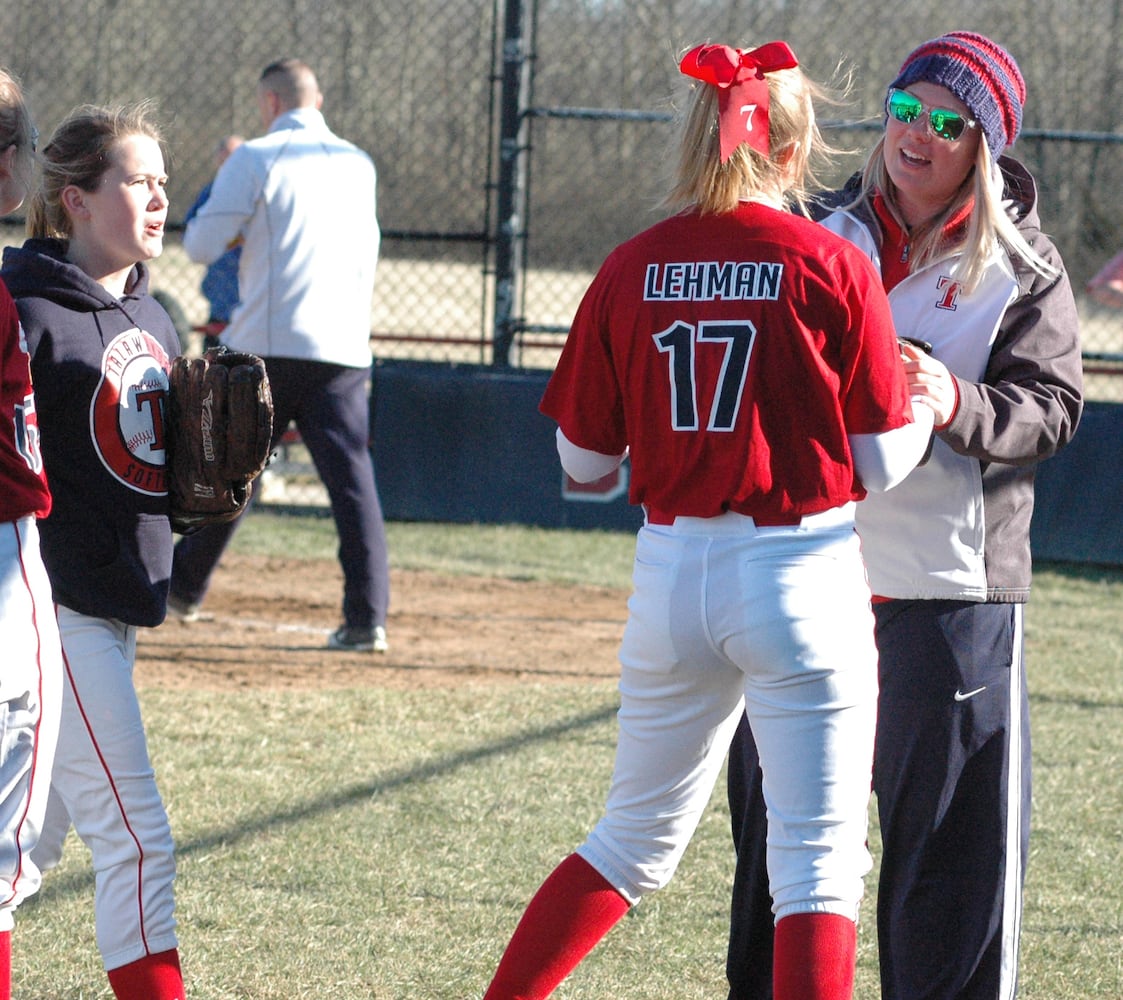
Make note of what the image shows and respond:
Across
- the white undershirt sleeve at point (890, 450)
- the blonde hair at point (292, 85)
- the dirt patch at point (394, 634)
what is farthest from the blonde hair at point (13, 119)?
the blonde hair at point (292, 85)

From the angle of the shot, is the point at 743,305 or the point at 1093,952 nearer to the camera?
the point at 743,305

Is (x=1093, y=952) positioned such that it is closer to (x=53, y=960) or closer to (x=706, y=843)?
(x=706, y=843)

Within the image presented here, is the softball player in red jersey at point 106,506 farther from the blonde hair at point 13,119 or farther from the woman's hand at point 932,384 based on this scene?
the woman's hand at point 932,384

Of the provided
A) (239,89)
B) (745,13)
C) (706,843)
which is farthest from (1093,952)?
(239,89)

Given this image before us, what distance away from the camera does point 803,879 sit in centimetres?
223

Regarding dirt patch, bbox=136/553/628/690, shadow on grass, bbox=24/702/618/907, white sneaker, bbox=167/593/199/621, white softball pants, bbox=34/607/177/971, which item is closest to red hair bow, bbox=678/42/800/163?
white softball pants, bbox=34/607/177/971

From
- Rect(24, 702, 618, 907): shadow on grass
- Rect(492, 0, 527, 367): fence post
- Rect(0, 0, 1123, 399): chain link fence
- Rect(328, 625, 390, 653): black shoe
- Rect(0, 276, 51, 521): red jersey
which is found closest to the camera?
Rect(0, 276, 51, 521): red jersey

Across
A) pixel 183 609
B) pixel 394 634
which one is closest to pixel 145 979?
pixel 394 634

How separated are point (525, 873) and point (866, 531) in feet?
4.70

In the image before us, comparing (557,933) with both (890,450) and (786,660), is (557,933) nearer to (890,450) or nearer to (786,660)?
(786,660)

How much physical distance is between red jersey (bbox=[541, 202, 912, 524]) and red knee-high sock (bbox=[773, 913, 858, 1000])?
597 millimetres

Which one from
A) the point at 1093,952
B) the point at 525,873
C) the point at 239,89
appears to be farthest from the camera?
the point at 239,89

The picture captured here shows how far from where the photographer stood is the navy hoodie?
8.29 ft

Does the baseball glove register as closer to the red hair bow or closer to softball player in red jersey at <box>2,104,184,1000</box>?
softball player in red jersey at <box>2,104,184,1000</box>
